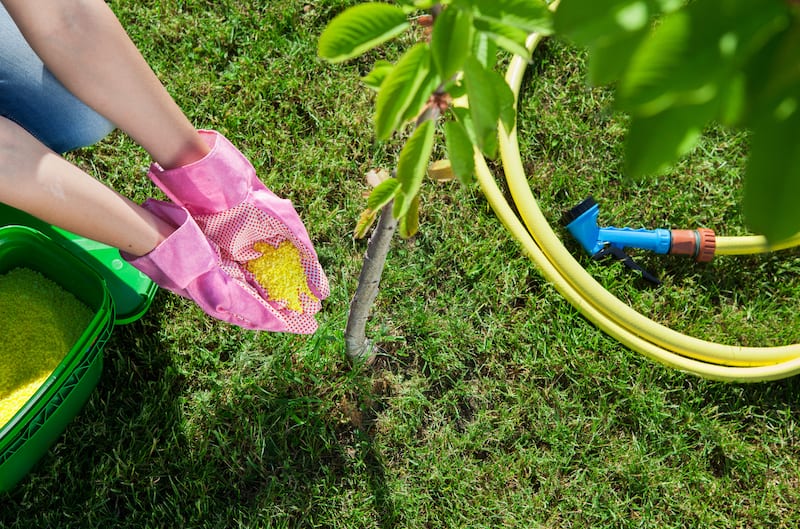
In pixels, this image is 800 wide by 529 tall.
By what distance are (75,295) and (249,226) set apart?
0.53m

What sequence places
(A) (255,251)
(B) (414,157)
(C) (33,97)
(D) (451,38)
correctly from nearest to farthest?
(D) (451,38), (B) (414,157), (C) (33,97), (A) (255,251)

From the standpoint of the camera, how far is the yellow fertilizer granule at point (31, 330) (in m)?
1.68

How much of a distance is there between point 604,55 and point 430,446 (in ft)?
5.05

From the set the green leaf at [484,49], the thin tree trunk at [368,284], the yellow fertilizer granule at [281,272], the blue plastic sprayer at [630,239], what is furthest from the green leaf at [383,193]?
the blue plastic sprayer at [630,239]

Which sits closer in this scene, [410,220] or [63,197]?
[410,220]

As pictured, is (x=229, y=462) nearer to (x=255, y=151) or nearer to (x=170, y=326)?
(x=170, y=326)

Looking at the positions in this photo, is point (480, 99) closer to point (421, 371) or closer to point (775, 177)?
point (775, 177)

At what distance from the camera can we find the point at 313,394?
1914mm

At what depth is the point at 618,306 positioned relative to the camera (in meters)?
1.93

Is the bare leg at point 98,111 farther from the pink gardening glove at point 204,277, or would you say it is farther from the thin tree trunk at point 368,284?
the thin tree trunk at point 368,284


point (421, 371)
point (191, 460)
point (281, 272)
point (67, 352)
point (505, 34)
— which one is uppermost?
point (505, 34)

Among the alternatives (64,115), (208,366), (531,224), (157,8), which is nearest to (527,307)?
(531,224)

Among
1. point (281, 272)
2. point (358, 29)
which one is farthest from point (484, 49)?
point (281, 272)

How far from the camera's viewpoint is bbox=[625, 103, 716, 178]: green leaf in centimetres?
48
